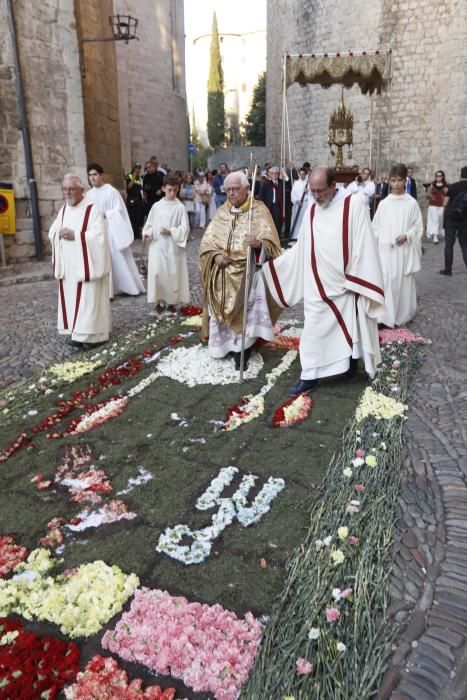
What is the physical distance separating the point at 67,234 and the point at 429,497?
14.7ft

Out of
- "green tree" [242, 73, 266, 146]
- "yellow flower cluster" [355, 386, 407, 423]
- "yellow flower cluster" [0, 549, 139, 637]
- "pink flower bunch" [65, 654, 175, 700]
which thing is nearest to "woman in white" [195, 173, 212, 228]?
"yellow flower cluster" [355, 386, 407, 423]

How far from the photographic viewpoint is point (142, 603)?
8.27ft

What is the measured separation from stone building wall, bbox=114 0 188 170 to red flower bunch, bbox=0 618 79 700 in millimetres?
21111

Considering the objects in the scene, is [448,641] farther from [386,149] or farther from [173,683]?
[386,149]

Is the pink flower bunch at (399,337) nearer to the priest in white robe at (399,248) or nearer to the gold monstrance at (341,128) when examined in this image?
the priest in white robe at (399,248)

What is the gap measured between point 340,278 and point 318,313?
0.35 meters

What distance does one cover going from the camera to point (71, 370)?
18.3ft

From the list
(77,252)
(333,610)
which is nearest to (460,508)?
(333,610)

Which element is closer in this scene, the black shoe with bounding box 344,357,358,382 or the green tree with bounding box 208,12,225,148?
the black shoe with bounding box 344,357,358,382

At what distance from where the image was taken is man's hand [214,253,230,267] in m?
5.23

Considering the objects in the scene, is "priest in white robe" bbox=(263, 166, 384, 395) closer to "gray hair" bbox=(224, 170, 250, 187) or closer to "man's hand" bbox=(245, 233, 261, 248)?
"man's hand" bbox=(245, 233, 261, 248)

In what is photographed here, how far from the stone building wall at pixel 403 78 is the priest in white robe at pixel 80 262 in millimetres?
13522

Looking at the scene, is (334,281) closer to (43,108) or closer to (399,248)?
(399,248)

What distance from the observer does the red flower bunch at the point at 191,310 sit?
305 inches
